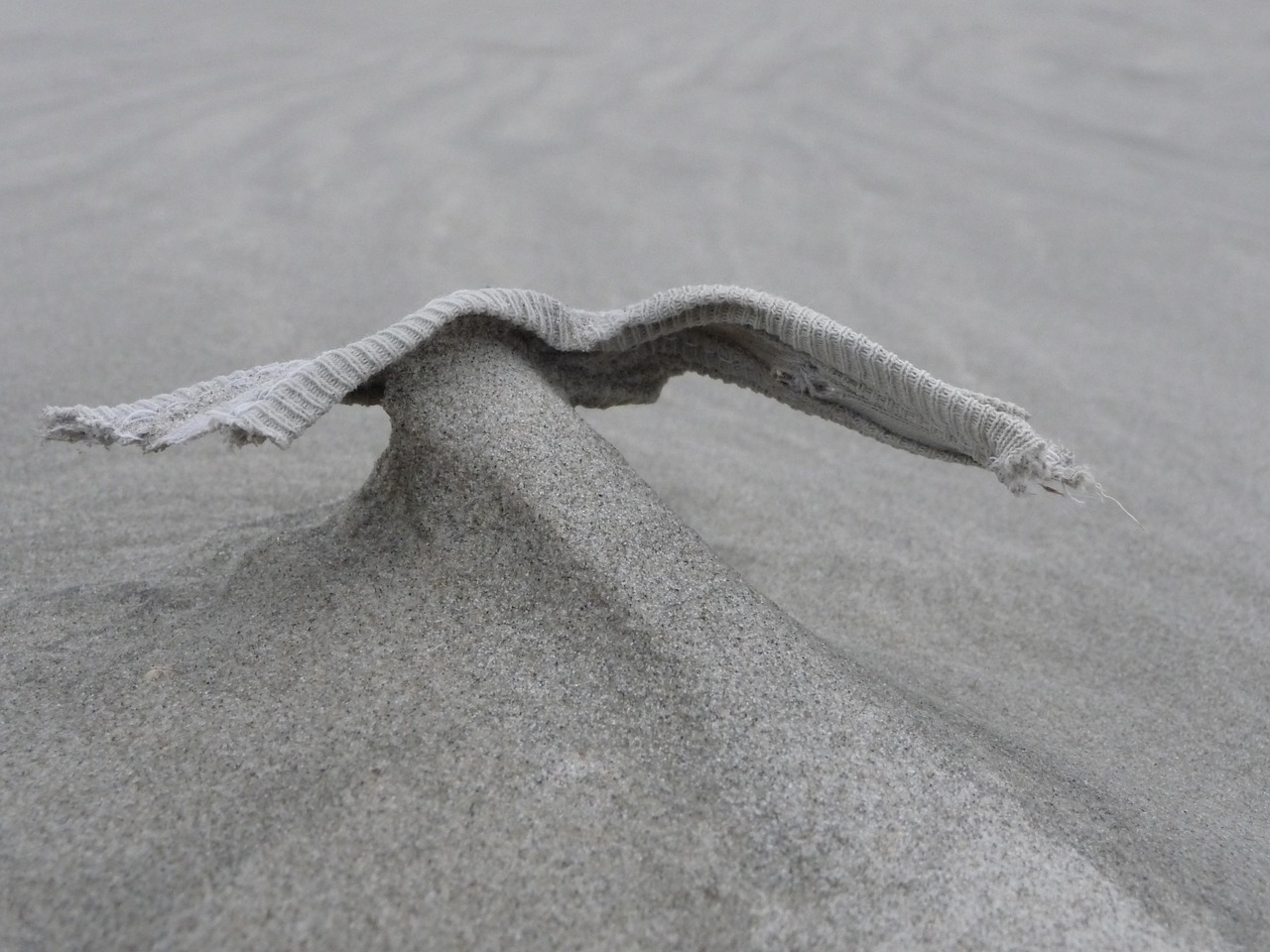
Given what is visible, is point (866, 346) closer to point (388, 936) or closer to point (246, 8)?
point (388, 936)

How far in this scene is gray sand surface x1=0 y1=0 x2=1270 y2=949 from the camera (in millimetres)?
1058

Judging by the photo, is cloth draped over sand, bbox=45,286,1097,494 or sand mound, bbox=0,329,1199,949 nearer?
sand mound, bbox=0,329,1199,949

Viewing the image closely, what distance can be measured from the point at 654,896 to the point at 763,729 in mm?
216

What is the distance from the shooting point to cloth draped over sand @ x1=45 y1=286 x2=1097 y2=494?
125cm

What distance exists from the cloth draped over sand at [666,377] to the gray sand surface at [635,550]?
9cm

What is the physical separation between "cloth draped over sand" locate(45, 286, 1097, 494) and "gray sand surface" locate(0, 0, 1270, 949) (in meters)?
0.09

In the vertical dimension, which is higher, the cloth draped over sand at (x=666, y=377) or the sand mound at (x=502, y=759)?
the cloth draped over sand at (x=666, y=377)

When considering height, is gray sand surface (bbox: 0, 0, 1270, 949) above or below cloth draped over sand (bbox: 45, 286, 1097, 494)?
below

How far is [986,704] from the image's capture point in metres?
1.58

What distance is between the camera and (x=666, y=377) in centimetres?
171

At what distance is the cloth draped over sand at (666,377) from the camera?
1.25m

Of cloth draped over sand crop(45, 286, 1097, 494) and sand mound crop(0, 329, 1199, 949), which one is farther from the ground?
cloth draped over sand crop(45, 286, 1097, 494)

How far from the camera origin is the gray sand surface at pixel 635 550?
1058 mm

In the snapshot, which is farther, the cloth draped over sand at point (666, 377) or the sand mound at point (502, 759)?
the cloth draped over sand at point (666, 377)
